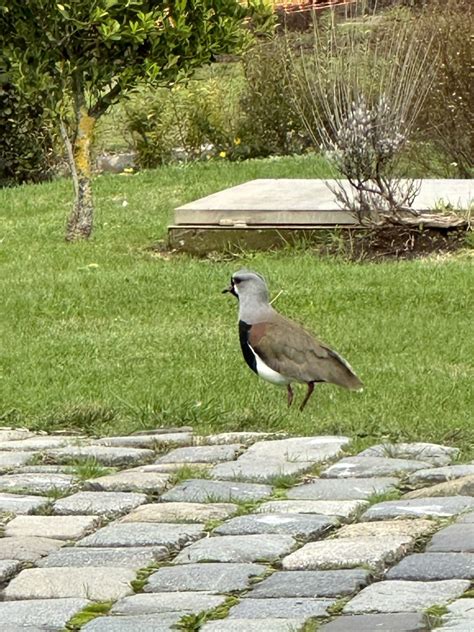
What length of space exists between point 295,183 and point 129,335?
5462 millimetres

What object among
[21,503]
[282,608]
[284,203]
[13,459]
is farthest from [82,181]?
[282,608]

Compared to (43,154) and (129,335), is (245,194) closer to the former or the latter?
(129,335)

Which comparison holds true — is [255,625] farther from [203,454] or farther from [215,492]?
[203,454]

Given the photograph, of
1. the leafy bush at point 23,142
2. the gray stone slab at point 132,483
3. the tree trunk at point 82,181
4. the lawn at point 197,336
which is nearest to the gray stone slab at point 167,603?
the gray stone slab at point 132,483

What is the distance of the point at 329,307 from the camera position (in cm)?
951

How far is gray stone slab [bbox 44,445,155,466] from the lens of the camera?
596 cm

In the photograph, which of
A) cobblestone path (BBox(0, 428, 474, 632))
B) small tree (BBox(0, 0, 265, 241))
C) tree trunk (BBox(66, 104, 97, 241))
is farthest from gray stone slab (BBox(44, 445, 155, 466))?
tree trunk (BBox(66, 104, 97, 241))

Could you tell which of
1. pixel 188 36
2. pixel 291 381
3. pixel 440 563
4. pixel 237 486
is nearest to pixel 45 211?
pixel 188 36

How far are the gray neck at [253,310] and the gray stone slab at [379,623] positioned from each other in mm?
3337

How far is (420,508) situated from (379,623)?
120cm

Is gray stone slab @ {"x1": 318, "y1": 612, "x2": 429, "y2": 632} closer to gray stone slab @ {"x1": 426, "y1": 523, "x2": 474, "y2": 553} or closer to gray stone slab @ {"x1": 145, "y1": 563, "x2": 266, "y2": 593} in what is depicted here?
gray stone slab @ {"x1": 145, "y1": 563, "x2": 266, "y2": 593}

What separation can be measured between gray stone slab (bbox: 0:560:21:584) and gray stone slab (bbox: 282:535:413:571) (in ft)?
2.58

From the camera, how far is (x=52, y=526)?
4.89 metres

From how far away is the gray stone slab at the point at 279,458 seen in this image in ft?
18.2
